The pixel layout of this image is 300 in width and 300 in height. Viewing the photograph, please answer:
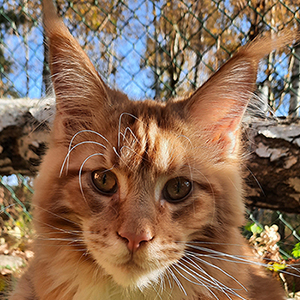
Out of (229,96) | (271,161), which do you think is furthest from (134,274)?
(271,161)

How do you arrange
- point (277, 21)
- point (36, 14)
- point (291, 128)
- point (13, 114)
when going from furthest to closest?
point (277, 21), point (36, 14), point (13, 114), point (291, 128)

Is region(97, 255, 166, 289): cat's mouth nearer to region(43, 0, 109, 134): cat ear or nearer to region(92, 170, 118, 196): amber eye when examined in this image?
region(92, 170, 118, 196): amber eye

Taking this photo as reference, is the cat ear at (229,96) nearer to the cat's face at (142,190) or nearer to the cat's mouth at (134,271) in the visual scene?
the cat's face at (142,190)

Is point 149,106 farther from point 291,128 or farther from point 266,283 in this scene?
point 291,128

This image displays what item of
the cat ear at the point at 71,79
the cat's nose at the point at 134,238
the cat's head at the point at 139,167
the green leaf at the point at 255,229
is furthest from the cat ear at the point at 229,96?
the green leaf at the point at 255,229

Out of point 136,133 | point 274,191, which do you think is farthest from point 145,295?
point 274,191

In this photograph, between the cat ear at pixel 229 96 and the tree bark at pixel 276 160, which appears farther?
the tree bark at pixel 276 160
